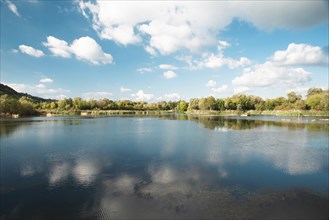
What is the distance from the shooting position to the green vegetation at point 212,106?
72.4 meters

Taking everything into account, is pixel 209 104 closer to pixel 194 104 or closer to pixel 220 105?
pixel 220 105

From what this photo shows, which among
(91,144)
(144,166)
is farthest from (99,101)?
(144,166)

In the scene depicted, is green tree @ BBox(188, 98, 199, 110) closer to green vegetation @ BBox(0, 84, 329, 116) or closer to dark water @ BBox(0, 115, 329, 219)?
green vegetation @ BBox(0, 84, 329, 116)

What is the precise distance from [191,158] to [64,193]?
799 centimetres

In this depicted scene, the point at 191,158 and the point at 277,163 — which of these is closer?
the point at 277,163

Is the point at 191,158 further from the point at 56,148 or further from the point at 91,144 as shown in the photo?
the point at 56,148

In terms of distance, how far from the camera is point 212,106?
105938 mm

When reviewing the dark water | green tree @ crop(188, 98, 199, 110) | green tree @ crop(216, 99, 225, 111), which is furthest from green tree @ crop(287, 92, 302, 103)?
the dark water

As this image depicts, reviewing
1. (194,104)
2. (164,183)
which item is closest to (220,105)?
(194,104)

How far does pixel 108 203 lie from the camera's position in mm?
7867

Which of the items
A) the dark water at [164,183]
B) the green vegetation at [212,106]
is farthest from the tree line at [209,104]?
the dark water at [164,183]

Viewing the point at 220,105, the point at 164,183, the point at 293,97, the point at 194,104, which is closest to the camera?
the point at 164,183

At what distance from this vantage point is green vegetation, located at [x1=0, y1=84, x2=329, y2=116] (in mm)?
72450

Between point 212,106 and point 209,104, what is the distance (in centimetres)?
314
